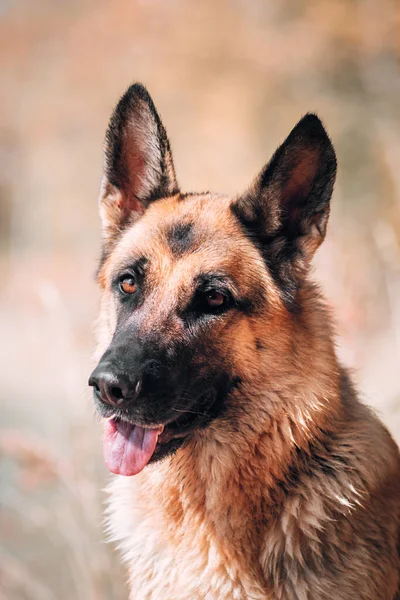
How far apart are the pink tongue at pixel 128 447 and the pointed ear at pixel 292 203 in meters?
0.79

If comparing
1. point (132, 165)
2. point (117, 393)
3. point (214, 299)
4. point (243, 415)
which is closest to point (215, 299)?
point (214, 299)

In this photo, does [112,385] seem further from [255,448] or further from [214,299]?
[255,448]

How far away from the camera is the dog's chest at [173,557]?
2383 mm

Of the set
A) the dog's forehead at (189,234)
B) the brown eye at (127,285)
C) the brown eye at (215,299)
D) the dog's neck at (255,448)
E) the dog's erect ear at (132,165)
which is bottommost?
the dog's neck at (255,448)

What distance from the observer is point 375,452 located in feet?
8.45

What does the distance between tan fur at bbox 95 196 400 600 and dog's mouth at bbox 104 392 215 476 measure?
150 millimetres

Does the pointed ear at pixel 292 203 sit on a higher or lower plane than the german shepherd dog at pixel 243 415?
higher

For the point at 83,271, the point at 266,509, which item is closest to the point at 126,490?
the point at 266,509

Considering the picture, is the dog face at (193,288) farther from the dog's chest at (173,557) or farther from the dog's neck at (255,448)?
the dog's chest at (173,557)

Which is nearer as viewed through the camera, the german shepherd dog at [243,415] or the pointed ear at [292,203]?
the german shepherd dog at [243,415]

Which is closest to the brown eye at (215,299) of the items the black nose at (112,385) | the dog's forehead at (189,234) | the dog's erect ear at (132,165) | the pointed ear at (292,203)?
the dog's forehead at (189,234)

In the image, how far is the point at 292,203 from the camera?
2.71 m

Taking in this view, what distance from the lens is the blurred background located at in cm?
520

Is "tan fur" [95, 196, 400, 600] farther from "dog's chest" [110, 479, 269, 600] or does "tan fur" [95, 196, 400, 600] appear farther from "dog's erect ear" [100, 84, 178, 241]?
"dog's erect ear" [100, 84, 178, 241]
